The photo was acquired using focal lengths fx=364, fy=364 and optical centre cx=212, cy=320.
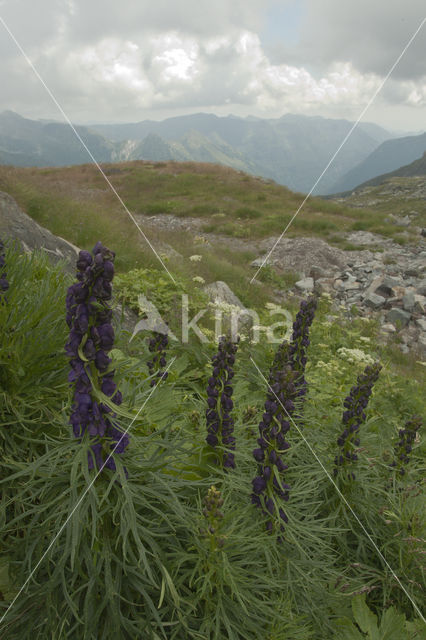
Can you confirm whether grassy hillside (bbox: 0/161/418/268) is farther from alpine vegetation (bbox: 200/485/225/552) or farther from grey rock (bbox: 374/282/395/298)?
alpine vegetation (bbox: 200/485/225/552)

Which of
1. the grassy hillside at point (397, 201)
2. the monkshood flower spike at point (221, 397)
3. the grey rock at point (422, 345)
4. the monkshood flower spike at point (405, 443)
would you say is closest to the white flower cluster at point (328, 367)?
the monkshood flower spike at point (405, 443)

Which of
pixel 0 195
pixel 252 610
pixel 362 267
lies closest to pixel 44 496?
pixel 252 610

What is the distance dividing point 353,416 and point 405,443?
64 cm

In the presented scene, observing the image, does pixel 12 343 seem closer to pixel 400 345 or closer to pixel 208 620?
pixel 208 620

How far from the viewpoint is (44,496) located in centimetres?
163

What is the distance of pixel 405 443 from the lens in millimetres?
2873

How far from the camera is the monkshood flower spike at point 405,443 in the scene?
2809mm

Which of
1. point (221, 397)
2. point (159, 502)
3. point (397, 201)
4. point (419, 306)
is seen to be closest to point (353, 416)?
point (221, 397)

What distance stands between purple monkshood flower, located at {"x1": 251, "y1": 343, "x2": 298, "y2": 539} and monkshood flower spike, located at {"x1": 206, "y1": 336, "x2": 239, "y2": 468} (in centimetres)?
27

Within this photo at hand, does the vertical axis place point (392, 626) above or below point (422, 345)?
above

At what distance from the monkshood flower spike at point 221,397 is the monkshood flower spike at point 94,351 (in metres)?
0.76

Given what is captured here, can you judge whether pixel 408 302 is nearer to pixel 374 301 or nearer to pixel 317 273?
pixel 374 301

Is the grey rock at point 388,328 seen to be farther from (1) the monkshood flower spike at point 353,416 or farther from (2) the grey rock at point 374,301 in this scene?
(1) the monkshood flower spike at point 353,416

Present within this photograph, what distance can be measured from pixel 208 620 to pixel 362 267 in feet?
63.2
